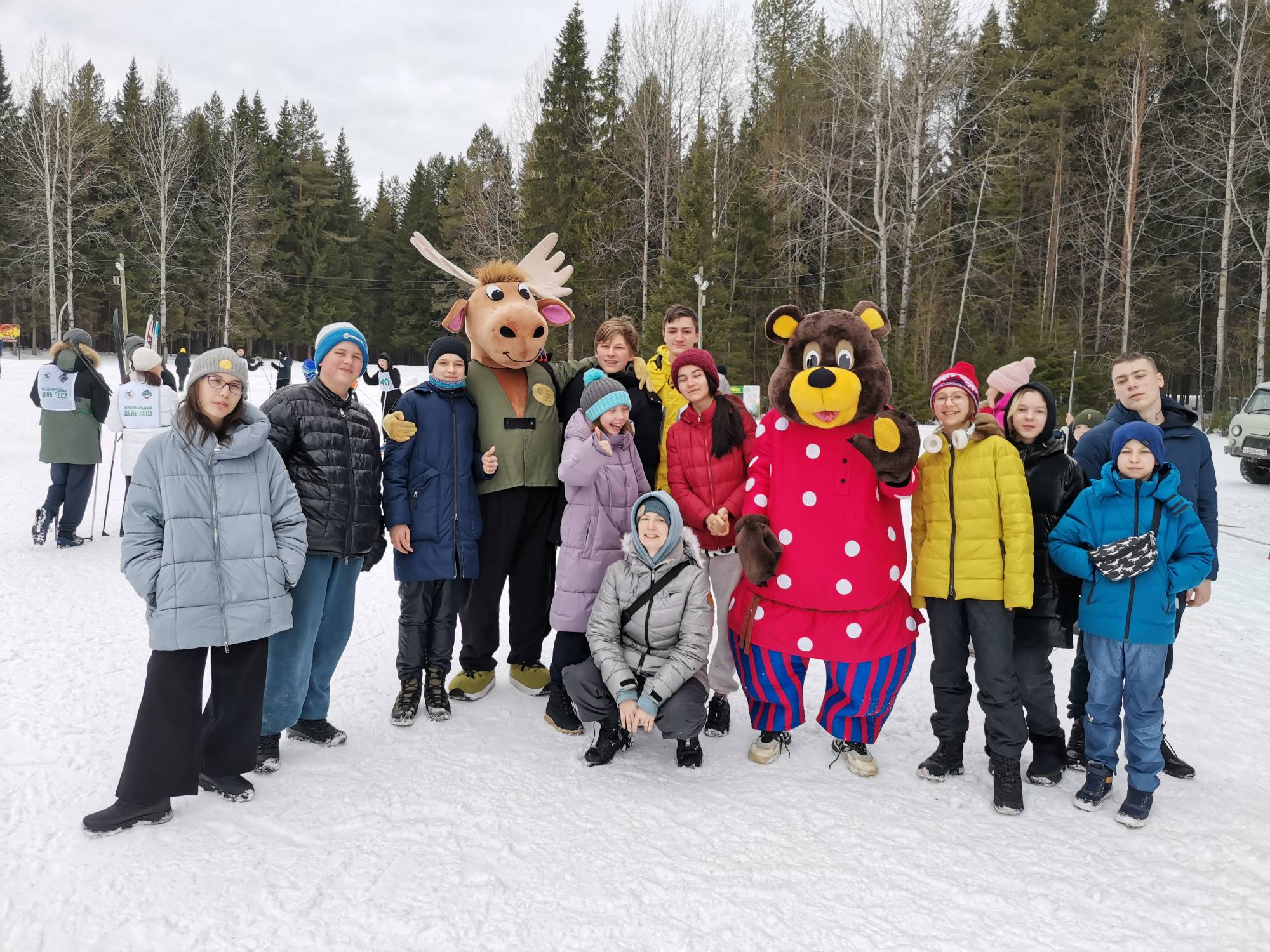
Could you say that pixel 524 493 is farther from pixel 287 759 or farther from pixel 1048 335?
pixel 1048 335

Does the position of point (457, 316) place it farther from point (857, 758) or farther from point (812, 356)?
point (857, 758)

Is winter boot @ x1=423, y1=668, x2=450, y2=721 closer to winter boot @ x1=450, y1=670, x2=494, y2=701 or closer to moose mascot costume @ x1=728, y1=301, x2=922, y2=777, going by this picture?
winter boot @ x1=450, y1=670, x2=494, y2=701

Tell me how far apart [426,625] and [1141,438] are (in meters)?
3.23

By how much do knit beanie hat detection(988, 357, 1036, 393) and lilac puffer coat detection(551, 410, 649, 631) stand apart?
2.16 m

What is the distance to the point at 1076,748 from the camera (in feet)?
11.5

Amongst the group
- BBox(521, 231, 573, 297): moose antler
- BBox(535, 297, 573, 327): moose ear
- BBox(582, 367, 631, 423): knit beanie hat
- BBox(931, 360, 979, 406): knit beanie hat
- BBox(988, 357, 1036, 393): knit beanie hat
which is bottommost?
BBox(582, 367, 631, 423): knit beanie hat

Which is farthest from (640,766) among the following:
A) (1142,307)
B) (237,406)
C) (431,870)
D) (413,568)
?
(1142,307)

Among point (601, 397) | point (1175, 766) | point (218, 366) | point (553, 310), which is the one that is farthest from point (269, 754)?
point (1175, 766)

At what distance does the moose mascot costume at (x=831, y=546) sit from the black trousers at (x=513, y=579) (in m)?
1.18

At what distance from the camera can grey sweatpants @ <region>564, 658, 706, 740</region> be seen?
10.6 feet

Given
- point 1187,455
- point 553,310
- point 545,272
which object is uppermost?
point 545,272

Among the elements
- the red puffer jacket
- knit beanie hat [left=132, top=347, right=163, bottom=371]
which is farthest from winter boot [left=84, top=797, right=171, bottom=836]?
knit beanie hat [left=132, top=347, right=163, bottom=371]

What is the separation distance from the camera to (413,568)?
12.0 ft

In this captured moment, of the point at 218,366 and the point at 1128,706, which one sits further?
the point at 1128,706
